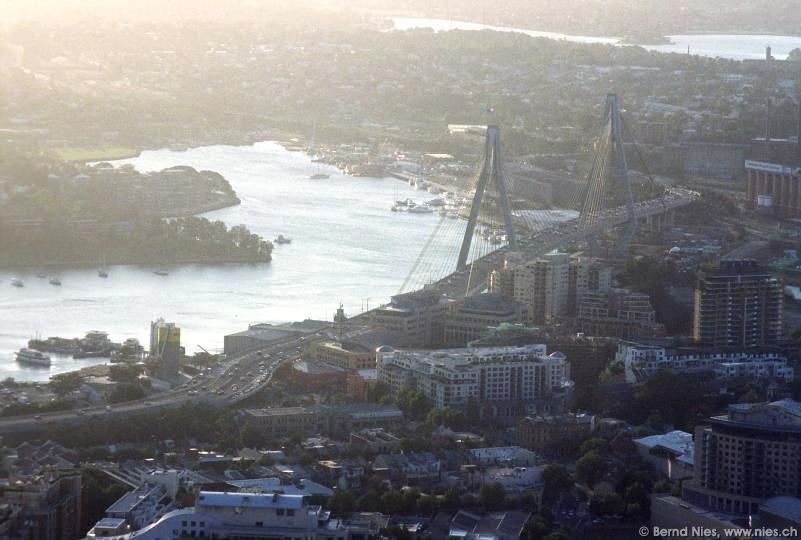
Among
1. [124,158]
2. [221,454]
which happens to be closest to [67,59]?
[124,158]

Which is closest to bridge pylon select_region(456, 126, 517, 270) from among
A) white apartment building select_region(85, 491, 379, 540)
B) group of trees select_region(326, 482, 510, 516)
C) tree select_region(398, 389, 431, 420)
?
tree select_region(398, 389, 431, 420)

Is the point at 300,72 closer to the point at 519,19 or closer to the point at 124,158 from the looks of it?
the point at 124,158

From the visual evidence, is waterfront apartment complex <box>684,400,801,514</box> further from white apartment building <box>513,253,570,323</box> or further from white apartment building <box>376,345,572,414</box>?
white apartment building <box>513,253,570,323</box>

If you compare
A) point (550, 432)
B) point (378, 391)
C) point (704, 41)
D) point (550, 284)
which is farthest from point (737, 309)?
point (704, 41)

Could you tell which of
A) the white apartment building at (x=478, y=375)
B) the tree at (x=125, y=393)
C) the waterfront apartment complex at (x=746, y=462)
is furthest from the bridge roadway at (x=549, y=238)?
the waterfront apartment complex at (x=746, y=462)

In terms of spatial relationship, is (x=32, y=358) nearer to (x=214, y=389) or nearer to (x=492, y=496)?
(x=214, y=389)

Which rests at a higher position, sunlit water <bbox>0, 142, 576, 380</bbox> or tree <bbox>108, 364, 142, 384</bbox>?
sunlit water <bbox>0, 142, 576, 380</bbox>
